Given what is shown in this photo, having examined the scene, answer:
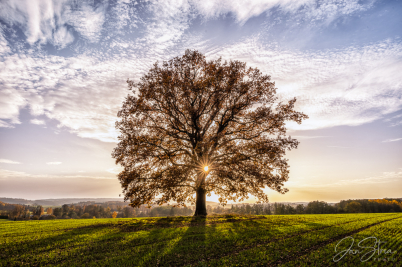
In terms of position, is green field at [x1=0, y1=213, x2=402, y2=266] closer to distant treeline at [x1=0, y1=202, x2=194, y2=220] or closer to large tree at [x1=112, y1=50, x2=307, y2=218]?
large tree at [x1=112, y1=50, x2=307, y2=218]

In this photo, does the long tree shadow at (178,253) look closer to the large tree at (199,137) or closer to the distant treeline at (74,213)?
the large tree at (199,137)

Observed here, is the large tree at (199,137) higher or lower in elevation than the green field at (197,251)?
higher

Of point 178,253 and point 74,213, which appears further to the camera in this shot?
point 74,213

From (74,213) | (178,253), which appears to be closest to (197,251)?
(178,253)

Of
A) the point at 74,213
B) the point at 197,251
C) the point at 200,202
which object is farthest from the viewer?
the point at 74,213

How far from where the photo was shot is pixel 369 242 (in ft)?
29.5

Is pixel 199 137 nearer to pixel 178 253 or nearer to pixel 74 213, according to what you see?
pixel 178 253

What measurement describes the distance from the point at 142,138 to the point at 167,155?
2.99 m

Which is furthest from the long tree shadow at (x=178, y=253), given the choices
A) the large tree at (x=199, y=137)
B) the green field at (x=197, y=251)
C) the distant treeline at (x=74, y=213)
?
the distant treeline at (x=74, y=213)

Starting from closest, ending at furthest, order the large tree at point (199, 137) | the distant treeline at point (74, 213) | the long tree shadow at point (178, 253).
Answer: the long tree shadow at point (178, 253) → the large tree at point (199, 137) → the distant treeline at point (74, 213)

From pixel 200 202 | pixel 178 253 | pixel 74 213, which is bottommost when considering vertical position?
pixel 74 213

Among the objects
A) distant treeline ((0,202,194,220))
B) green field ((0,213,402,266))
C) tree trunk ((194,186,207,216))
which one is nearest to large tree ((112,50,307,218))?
tree trunk ((194,186,207,216))

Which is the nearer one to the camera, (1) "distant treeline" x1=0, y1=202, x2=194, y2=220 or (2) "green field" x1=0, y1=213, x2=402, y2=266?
(2) "green field" x1=0, y1=213, x2=402, y2=266

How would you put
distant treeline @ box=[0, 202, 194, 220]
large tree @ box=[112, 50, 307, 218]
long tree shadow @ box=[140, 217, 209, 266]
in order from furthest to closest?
distant treeline @ box=[0, 202, 194, 220] < large tree @ box=[112, 50, 307, 218] < long tree shadow @ box=[140, 217, 209, 266]
